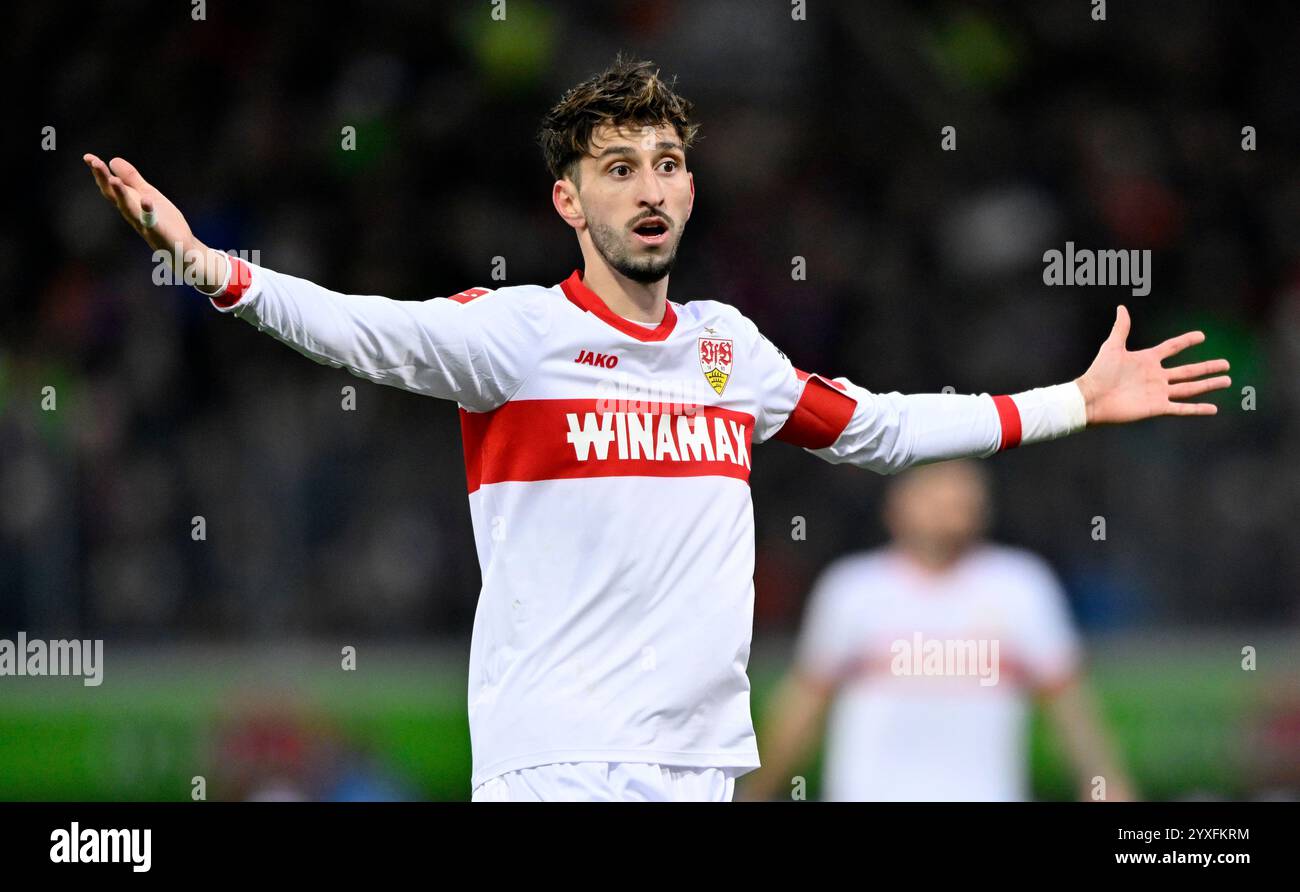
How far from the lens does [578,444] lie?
4.13 m

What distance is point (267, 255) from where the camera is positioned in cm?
1080

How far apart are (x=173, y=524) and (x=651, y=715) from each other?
250 inches

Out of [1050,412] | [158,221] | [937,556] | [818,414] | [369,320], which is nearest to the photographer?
[158,221]

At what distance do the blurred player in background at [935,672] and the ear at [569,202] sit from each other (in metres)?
2.55

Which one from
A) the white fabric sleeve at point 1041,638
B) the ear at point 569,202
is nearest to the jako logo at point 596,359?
the ear at point 569,202

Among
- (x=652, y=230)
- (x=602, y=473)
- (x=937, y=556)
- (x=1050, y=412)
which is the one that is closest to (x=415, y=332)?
(x=602, y=473)

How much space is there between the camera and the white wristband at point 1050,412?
486 centimetres

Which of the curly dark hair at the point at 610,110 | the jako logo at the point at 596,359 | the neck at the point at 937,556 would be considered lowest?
the neck at the point at 937,556

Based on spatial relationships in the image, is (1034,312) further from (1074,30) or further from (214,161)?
(214,161)

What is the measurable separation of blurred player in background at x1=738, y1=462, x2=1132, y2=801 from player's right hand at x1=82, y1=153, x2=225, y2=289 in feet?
11.2

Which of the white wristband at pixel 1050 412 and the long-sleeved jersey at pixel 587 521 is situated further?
the white wristband at pixel 1050 412

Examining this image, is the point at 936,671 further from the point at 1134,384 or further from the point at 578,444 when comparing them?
the point at 578,444

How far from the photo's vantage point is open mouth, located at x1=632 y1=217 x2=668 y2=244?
4289 mm

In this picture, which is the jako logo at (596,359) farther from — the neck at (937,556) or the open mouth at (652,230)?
the neck at (937,556)
